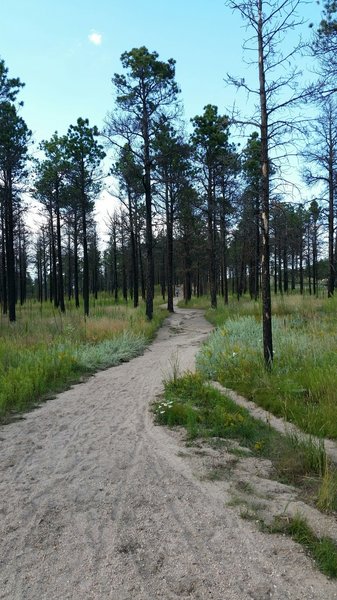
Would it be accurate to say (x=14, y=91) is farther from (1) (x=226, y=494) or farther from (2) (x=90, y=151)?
(1) (x=226, y=494)

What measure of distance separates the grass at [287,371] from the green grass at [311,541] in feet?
6.76

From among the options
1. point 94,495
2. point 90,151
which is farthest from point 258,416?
point 90,151

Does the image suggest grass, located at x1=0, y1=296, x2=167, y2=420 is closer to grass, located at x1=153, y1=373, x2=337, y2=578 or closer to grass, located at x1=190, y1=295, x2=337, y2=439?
grass, located at x1=153, y1=373, x2=337, y2=578

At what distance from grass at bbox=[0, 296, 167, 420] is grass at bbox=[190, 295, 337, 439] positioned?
2907mm

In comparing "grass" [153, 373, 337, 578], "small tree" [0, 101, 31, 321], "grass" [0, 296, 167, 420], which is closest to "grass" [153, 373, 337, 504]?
"grass" [153, 373, 337, 578]

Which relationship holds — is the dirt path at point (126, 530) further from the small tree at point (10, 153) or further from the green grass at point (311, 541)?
the small tree at point (10, 153)

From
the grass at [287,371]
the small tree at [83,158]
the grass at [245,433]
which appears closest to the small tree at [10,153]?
the small tree at [83,158]

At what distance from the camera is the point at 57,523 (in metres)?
3.39

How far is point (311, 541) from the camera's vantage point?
3.04 m

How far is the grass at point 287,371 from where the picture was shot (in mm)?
5707

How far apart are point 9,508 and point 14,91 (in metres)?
19.8

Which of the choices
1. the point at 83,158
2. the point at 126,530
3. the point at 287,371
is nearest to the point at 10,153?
the point at 83,158

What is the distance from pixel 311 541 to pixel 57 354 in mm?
7971

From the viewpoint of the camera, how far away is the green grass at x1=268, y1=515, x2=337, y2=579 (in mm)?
2775
